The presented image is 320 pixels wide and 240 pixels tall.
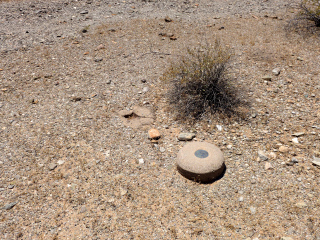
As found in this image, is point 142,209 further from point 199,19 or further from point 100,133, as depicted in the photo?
point 199,19

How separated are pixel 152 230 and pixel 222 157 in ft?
4.82

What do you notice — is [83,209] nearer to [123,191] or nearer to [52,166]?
[123,191]

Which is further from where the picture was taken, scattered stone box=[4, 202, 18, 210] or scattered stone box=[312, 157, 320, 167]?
scattered stone box=[312, 157, 320, 167]

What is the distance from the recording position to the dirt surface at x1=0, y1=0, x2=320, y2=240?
352cm

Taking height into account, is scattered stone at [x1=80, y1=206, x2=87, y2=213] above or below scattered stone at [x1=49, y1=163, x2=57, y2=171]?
above

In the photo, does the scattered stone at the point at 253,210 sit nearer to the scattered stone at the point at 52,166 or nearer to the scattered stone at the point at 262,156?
the scattered stone at the point at 262,156

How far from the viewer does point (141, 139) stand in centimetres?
480

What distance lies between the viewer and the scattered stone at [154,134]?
4.80 meters

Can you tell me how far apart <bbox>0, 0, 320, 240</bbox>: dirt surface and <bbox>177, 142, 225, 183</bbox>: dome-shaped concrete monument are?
0.46 ft

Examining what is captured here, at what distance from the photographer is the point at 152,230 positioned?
11.2ft

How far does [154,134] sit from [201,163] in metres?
1.19

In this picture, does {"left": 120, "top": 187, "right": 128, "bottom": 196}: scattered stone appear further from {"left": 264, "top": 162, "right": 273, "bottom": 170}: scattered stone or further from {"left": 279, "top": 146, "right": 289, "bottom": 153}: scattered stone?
{"left": 279, "top": 146, "right": 289, "bottom": 153}: scattered stone

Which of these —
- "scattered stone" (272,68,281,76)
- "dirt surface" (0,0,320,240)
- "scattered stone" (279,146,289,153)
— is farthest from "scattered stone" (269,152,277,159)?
"scattered stone" (272,68,281,76)

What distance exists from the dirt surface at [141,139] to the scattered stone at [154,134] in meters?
0.10
